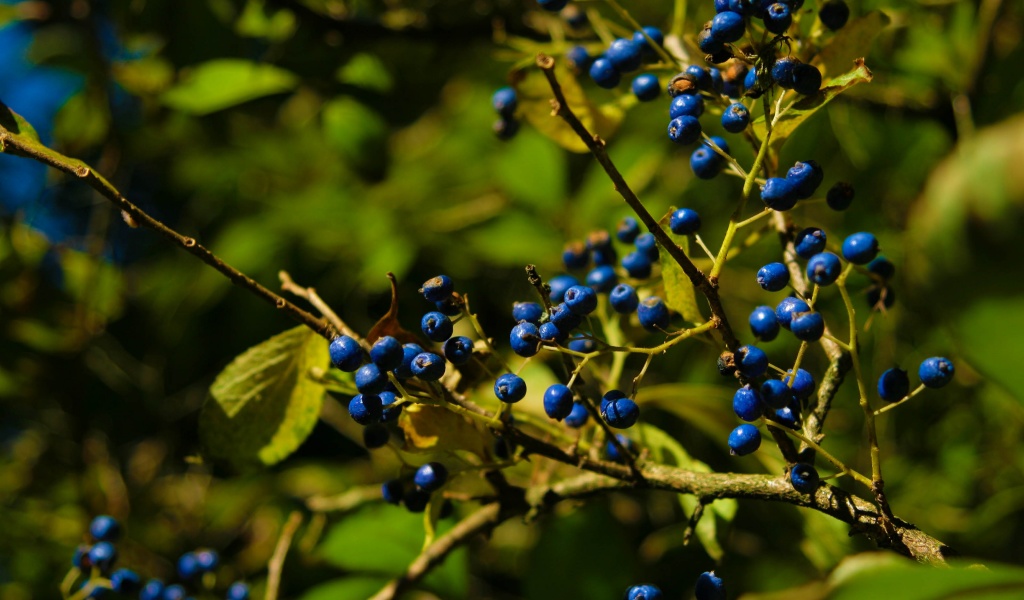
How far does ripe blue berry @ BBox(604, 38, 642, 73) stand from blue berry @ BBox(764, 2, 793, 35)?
365mm

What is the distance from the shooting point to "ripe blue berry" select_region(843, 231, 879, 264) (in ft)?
4.07

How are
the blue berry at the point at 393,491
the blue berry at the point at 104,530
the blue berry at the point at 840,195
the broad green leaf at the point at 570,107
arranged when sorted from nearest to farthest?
the blue berry at the point at 840,195
the blue berry at the point at 393,491
the broad green leaf at the point at 570,107
the blue berry at the point at 104,530

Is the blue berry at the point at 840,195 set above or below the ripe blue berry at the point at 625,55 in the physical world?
below

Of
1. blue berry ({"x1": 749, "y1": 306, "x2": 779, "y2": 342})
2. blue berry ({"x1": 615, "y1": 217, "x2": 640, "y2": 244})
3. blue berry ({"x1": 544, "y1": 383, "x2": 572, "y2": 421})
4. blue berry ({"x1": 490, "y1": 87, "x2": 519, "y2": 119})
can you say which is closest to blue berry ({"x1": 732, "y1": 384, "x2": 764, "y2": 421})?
blue berry ({"x1": 749, "y1": 306, "x2": 779, "y2": 342})

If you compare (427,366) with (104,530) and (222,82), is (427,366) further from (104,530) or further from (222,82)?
(222,82)

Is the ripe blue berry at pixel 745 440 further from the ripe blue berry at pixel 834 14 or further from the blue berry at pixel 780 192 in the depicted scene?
the ripe blue berry at pixel 834 14

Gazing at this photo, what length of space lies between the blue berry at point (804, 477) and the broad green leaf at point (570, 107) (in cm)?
69

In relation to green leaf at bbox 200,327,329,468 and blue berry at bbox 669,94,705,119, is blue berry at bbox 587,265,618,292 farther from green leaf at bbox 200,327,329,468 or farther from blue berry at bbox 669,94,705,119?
green leaf at bbox 200,327,329,468

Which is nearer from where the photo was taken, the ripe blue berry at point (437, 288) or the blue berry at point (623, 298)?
the ripe blue berry at point (437, 288)

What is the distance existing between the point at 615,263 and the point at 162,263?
226 cm

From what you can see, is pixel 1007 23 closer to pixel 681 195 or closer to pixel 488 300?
pixel 681 195

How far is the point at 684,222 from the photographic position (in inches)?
50.4

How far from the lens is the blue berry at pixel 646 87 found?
152 cm

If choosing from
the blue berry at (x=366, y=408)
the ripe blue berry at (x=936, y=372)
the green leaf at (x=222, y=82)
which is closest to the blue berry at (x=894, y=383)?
the ripe blue berry at (x=936, y=372)
